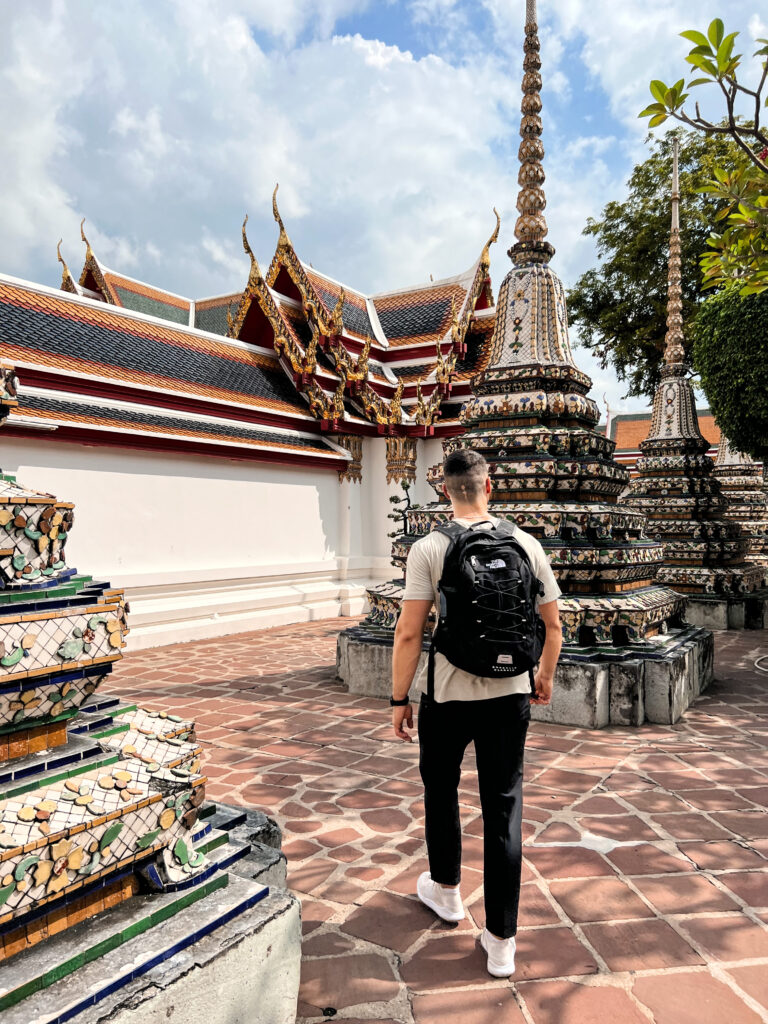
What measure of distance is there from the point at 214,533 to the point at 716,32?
29.8 feet

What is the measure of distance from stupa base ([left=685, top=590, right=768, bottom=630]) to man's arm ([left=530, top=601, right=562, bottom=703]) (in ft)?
29.7

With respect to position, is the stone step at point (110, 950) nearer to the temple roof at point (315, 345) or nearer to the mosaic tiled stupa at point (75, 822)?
the mosaic tiled stupa at point (75, 822)

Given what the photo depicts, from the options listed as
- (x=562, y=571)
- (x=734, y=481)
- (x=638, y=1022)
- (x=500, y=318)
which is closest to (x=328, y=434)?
(x=500, y=318)

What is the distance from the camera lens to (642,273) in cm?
2089

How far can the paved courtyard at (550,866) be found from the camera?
2.46 m

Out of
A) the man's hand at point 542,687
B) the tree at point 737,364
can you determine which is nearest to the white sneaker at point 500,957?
the man's hand at point 542,687

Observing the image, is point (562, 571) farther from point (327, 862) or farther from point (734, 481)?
point (734, 481)

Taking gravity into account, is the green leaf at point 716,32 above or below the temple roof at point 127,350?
below

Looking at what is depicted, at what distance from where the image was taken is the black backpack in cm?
238

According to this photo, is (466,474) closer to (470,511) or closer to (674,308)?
(470,511)

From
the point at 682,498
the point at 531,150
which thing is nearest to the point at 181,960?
the point at 531,150

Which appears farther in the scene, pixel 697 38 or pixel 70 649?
pixel 697 38

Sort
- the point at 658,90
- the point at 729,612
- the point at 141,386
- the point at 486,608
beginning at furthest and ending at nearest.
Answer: the point at 729,612, the point at 141,386, the point at 658,90, the point at 486,608

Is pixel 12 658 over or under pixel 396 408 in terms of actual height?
under
